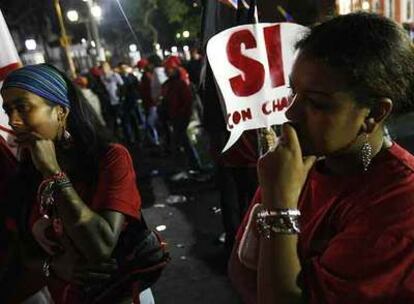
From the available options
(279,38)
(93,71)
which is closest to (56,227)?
(279,38)

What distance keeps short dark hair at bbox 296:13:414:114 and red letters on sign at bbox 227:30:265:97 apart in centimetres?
181

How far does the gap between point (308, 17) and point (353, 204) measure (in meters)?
4.70

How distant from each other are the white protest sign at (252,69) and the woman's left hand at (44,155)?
148 centimetres

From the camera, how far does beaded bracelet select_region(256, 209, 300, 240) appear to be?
1185mm

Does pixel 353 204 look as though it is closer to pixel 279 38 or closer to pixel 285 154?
pixel 285 154

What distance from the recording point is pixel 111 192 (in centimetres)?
175

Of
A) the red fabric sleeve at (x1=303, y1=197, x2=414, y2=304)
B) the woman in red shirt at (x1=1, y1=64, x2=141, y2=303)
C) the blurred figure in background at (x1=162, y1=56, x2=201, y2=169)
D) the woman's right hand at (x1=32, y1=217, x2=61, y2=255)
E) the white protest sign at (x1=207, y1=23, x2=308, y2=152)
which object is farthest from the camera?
the blurred figure in background at (x1=162, y1=56, x2=201, y2=169)

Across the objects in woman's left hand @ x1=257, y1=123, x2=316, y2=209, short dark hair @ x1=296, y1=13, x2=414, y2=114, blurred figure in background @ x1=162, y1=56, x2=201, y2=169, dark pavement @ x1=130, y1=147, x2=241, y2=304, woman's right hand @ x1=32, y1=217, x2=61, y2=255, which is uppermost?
short dark hair @ x1=296, y1=13, x2=414, y2=114

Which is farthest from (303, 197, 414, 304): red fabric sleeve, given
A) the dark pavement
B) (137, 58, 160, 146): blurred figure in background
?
(137, 58, 160, 146): blurred figure in background

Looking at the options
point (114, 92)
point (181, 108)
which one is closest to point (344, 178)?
point (181, 108)

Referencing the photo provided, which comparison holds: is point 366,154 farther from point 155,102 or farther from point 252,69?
point 155,102

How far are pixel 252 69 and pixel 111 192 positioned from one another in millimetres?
1626

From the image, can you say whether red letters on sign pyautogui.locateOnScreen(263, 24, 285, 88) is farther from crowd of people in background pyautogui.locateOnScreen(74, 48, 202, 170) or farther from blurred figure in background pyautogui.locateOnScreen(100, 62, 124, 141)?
blurred figure in background pyautogui.locateOnScreen(100, 62, 124, 141)

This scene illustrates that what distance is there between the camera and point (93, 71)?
1259 centimetres
